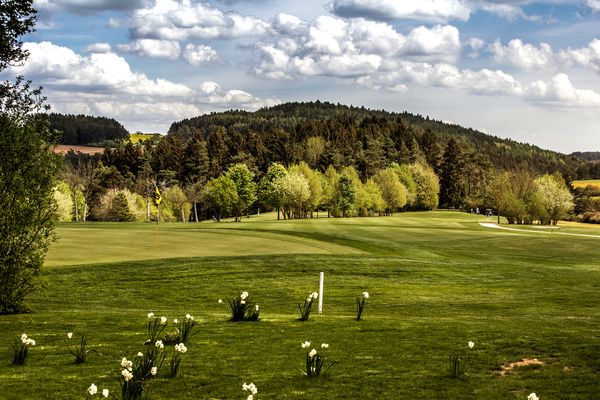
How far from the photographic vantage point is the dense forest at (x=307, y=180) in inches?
4407

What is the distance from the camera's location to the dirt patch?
11995 millimetres

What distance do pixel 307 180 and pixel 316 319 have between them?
99620 mm

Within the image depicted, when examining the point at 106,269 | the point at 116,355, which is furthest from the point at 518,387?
the point at 106,269

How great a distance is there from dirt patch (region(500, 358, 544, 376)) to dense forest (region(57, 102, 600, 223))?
9443 cm

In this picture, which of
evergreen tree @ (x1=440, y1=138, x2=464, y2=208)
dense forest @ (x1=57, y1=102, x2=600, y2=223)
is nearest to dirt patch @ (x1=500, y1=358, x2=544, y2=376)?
dense forest @ (x1=57, y1=102, x2=600, y2=223)

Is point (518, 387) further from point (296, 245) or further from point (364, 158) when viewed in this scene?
point (364, 158)

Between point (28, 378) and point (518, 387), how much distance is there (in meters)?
9.05

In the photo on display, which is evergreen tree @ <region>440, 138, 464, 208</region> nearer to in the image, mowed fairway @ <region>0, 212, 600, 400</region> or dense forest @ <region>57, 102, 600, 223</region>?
dense forest @ <region>57, 102, 600, 223</region>

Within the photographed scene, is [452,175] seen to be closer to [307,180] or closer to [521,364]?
[307,180]

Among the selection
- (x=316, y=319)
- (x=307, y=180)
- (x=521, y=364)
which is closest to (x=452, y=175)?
(x=307, y=180)

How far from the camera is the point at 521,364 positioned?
40.7ft

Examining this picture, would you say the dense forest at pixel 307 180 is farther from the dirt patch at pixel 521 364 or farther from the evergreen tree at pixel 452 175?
the dirt patch at pixel 521 364

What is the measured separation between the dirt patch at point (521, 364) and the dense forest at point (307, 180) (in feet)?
310

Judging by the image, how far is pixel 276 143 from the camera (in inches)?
6255
